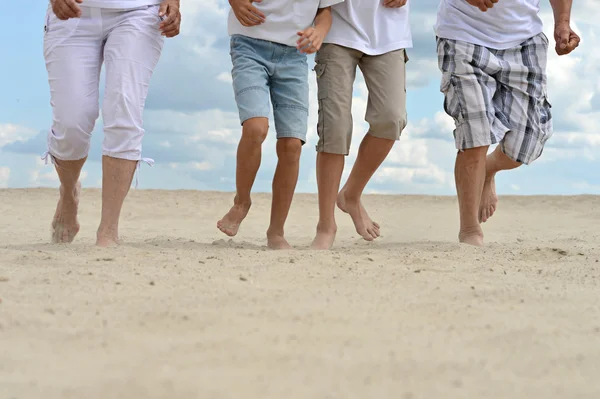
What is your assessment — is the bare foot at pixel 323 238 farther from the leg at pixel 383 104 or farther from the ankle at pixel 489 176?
the ankle at pixel 489 176

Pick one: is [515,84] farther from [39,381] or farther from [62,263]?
[39,381]

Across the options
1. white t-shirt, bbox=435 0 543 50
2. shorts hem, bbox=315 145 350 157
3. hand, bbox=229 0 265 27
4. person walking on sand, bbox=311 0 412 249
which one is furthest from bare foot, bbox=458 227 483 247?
hand, bbox=229 0 265 27

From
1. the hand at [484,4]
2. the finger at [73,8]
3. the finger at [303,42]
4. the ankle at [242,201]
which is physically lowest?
the ankle at [242,201]

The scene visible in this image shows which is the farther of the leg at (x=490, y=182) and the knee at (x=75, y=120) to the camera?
the leg at (x=490, y=182)

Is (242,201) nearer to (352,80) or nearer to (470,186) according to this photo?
(352,80)

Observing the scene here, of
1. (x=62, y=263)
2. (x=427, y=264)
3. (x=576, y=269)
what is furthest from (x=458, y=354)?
(x=62, y=263)

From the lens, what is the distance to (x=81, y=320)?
2203mm

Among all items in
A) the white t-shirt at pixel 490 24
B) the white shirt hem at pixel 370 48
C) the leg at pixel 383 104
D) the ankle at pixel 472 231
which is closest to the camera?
the white shirt hem at pixel 370 48

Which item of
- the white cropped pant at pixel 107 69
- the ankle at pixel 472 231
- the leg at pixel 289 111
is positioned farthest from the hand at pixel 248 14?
the ankle at pixel 472 231

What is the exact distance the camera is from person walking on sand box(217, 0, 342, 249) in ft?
12.5

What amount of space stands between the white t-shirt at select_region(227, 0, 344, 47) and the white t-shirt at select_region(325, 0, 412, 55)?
0.42ft

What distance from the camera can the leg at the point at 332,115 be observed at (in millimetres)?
4000

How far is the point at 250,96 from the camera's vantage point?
3.79m

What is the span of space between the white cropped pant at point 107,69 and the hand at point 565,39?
2454 millimetres
